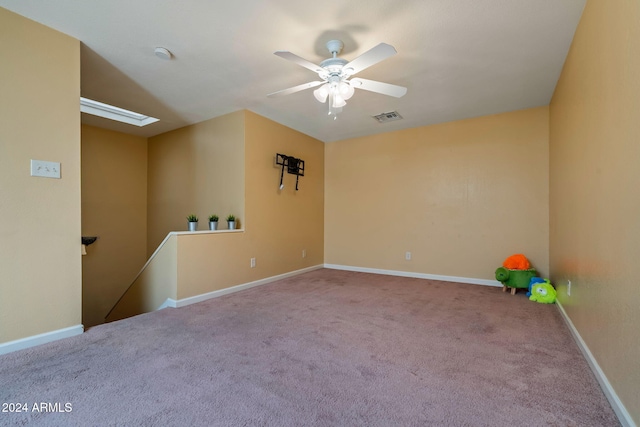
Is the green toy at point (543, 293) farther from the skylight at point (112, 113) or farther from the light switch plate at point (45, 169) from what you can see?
the skylight at point (112, 113)

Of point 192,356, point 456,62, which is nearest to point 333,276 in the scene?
point 192,356

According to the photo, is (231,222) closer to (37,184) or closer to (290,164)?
(290,164)

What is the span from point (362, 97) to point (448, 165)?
1758mm

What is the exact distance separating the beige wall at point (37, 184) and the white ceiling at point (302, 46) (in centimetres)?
25

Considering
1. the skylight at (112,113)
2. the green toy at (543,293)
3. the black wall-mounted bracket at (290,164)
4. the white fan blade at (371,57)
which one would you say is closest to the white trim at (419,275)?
the green toy at (543,293)

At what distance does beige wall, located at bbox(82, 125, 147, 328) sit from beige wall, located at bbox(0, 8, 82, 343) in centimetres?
257

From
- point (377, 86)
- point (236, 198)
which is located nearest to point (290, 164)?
point (236, 198)

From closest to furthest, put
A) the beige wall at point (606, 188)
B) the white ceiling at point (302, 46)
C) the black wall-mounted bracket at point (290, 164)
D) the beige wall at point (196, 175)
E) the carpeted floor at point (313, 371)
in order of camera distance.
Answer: the beige wall at point (606, 188) → the carpeted floor at point (313, 371) → the white ceiling at point (302, 46) → the beige wall at point (196, 175) → the black wall-mounted bracket at point (290, 164)

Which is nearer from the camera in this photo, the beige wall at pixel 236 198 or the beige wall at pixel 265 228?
the beige wall at pixel 265 228

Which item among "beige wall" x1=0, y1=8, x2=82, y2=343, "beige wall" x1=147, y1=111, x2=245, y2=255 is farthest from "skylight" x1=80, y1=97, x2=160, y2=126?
"beige wall" x1=0, y1=8, x2=82, y2=343

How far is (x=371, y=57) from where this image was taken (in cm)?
190

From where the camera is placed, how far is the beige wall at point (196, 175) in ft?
12.4

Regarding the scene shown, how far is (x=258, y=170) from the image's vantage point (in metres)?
3.89

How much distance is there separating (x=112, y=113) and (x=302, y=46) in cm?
331
